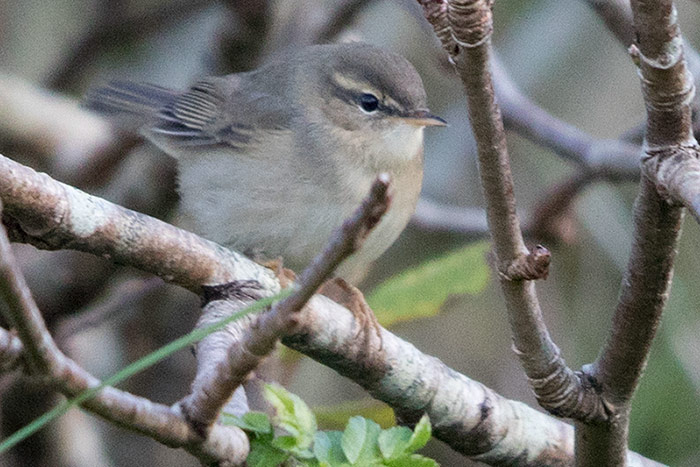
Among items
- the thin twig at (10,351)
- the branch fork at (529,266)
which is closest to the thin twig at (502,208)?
the branch fork at (529,266)

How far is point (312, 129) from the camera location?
3824mm

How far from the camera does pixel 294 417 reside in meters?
1.92

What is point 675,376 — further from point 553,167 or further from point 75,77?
point 75,77

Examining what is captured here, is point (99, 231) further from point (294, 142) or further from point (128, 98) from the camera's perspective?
point (128, 98)

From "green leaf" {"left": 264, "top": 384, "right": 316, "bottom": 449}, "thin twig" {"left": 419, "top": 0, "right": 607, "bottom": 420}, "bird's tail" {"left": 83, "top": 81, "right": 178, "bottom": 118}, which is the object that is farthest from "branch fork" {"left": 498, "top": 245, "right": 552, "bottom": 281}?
"bird's tail" {"left": 83, "top": 81, "right": 178, "bottom": 118}

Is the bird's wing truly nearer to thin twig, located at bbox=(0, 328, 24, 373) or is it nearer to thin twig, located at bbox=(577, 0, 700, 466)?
thin twig, located at bbox=(577, 0, 700, 466)

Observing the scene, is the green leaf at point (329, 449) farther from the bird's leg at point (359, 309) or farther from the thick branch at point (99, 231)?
the thick branch at point (99, 231)

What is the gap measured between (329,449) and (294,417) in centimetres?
9

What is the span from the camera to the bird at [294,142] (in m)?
3.49

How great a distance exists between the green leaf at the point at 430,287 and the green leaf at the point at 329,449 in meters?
1.57

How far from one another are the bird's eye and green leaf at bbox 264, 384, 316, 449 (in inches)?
84.6

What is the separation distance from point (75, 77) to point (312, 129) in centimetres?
231

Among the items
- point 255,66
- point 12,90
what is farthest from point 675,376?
point 12,90

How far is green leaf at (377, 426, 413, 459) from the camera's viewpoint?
185 cm
